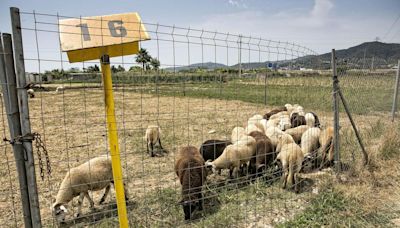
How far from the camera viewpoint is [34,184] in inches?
99.3

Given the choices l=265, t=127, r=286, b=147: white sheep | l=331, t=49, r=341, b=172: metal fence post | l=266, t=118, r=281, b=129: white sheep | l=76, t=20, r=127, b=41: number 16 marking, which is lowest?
l=265, t=127, r=286, b=147: white sheep

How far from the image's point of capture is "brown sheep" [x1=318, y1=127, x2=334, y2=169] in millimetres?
6551

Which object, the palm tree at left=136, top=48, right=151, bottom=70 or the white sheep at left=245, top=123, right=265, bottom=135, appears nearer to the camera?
the palm tree at left=136, top=48, right=151, bottom=70

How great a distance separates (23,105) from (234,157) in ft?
15.3

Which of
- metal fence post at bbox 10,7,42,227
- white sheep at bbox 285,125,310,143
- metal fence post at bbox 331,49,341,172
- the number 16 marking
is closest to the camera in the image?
metal fence post at bbox 10,7,42,227

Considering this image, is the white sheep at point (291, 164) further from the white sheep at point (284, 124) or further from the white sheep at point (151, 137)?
the white sheep at point (151, 137)

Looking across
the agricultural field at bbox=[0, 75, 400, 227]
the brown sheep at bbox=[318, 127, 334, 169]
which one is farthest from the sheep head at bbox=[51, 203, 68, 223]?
the brown sheep at bbox=[318, 127, 334, 169]

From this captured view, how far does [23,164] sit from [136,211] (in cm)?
270

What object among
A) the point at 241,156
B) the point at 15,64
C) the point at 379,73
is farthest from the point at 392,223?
the point at 379,73

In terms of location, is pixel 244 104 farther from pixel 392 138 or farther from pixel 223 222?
pixel 223 222

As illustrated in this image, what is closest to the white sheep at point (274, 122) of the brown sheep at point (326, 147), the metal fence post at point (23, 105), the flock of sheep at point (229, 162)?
the flock of sheep at point (229, 162)

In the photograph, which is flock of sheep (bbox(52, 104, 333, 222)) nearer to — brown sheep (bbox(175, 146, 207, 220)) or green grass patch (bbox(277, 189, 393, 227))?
brown sheep (bbox(175, 146, 207, 220))

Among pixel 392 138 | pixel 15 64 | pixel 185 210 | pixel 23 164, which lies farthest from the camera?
pixel 392 138

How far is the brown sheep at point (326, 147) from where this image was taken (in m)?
6.55
